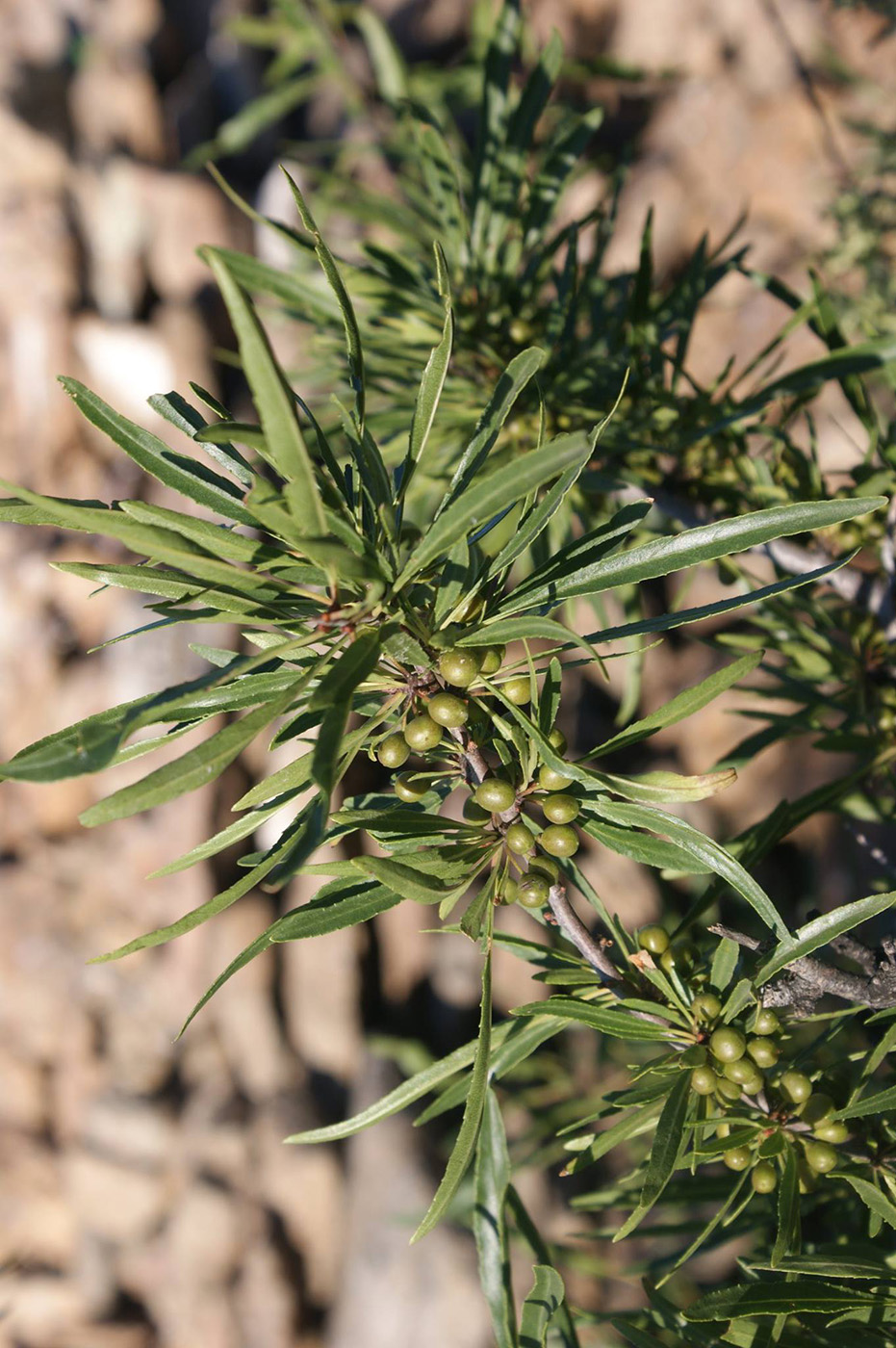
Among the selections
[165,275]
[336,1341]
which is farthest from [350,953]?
[165,275]

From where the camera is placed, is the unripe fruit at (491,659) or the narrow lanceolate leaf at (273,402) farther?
the unripe fruit at (491,659)

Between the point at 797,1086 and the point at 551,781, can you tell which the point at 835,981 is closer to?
the point at 797,1086

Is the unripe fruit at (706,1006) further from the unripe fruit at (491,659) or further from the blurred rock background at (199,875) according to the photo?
the blurred rock background at (199,875)

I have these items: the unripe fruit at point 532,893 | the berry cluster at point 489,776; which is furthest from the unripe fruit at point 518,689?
the unripe fruit at point 532,893

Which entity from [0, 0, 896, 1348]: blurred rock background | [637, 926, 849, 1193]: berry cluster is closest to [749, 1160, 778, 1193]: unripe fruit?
[637, 926, 849, 1193]: berry cluster

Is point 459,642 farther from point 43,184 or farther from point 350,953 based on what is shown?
point 43,184

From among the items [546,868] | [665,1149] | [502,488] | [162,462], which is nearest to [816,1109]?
[665,1149]

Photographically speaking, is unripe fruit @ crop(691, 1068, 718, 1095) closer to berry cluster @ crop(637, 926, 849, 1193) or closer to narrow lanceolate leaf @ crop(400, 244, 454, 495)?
berry cluster @ crop(637, 926, 849, 1193)
